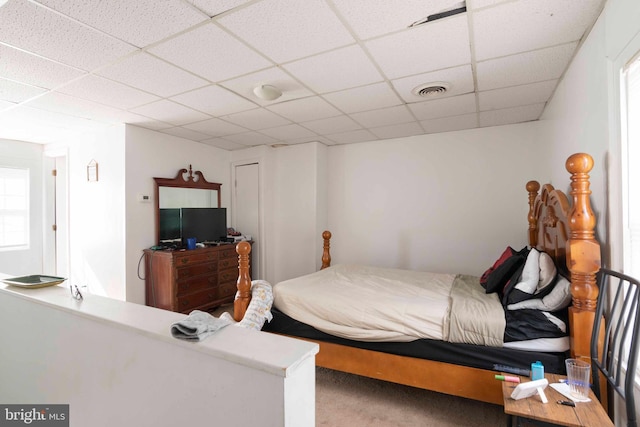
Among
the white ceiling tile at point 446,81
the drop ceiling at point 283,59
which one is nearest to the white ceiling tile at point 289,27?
the drop ceiling at point 283,59

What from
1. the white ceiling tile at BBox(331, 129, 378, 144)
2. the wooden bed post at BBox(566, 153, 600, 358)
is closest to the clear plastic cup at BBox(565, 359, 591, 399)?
the wooden bed post at BBox(566, 153, 600, 358)

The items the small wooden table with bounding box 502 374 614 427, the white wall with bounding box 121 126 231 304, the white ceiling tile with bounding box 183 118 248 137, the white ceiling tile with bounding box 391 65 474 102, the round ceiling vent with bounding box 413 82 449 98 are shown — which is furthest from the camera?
the white wall with bounding box 121 126 231 304

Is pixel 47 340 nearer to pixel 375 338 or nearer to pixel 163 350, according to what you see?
pixel 163 350

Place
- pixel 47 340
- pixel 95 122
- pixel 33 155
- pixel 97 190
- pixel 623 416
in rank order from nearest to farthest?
pixel 623 416
pixel 47 340
pixel 95 122
pixel 97 190
pixel 33 155

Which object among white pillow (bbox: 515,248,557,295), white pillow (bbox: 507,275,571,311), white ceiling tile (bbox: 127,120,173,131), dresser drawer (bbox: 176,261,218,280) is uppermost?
white ceiling tile (bbox: 127,120,173,131)

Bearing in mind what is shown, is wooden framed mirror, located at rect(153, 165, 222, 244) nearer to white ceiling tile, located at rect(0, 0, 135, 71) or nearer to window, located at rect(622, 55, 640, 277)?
white ceiling tile, located at rect(0, 0, 135, 71)

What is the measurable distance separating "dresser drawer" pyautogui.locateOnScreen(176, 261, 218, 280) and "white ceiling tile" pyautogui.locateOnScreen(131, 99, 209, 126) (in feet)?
5.66

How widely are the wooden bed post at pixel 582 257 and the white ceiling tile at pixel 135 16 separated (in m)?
2.17

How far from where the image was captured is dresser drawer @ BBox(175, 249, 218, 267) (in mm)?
3523

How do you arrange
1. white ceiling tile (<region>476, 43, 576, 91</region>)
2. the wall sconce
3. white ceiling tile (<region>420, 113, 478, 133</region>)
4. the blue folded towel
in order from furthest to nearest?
1. the wall sconce
2. white ceiling tile (<region>420, 113, 478, 133</region>)
3. white ceiling tile (<region>476, 43, 576, 91</region>)
4. the blue folded towel

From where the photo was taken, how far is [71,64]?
2.05m

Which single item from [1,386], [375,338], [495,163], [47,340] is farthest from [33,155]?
[495,163]

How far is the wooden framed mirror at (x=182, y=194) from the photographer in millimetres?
3852

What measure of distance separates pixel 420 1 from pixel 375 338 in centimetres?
203
